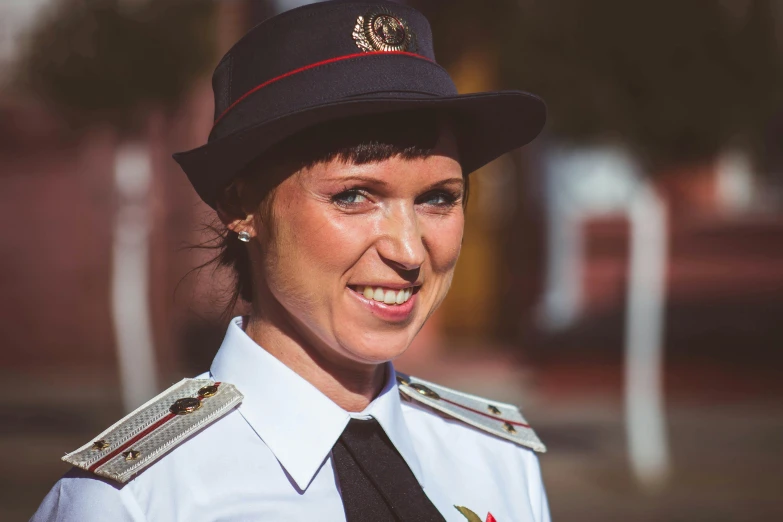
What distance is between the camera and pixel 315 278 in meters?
1.68

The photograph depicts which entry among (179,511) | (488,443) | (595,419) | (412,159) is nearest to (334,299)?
(412,159)

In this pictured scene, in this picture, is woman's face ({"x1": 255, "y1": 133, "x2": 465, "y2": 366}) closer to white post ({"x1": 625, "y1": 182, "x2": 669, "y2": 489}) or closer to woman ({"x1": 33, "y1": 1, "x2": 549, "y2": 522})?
woman ({"x1": 33, "y1": 1, "x2": 549, "y2": 522})

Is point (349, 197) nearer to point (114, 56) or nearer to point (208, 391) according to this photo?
point (208, 391)

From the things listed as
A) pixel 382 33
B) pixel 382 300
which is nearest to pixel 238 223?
pixel 382 300

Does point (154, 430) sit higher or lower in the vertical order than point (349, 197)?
lower

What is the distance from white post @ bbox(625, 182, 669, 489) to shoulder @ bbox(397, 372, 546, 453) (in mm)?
4914

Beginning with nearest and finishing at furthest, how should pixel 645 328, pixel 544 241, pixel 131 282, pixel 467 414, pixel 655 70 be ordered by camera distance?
pixel 467 414, pixel 655 70, pixel 645 328, pixel 131 282, pixel 544 241

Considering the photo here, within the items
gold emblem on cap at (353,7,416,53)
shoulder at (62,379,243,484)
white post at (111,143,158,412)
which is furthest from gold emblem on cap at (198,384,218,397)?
white post at (111,143,158,412)

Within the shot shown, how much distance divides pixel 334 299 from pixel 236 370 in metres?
0.31

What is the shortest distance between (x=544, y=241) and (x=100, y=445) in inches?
353

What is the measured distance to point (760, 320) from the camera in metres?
9.13

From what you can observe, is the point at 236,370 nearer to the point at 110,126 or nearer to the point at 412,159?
the point at 412,159

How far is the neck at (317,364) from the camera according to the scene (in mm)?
1821

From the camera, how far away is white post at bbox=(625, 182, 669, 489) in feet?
22.6
